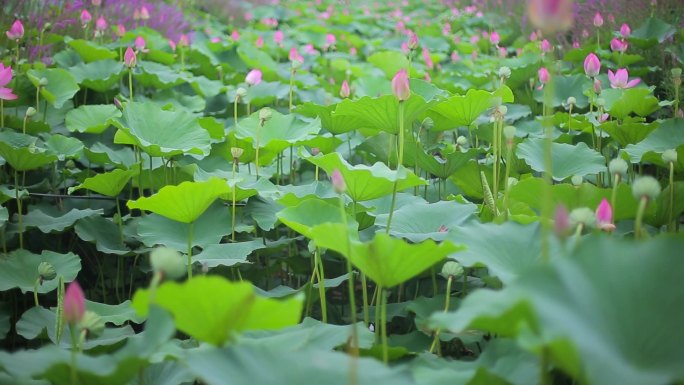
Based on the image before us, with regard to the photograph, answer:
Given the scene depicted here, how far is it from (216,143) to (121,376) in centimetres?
117

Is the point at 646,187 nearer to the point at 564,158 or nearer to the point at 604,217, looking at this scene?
the point at 604,217

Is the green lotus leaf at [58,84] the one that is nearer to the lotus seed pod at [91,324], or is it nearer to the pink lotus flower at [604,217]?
the lotus seed pod at [91,324]

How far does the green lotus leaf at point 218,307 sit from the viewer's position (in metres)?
0.76

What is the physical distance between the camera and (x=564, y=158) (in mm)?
Result: 1650

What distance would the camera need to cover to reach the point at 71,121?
2004 millimetres

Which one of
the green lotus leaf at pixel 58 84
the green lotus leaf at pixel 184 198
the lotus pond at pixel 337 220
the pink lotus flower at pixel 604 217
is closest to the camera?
the lotus pond at pixel 337 220

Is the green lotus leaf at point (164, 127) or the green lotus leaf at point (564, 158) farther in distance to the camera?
the green lotus leaf at point (164, 127)

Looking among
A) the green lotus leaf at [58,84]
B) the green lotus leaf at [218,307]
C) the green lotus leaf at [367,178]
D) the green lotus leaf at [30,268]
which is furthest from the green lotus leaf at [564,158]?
the green lotus leaf at [58,84]

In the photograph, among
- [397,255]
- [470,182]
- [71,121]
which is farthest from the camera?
[71,121]

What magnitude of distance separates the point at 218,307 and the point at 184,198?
0.55m

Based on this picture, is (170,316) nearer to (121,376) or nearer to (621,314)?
(121,376)

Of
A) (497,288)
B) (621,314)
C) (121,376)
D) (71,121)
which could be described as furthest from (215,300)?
(71,121)

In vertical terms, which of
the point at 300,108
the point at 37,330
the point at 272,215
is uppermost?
the point at 300,108

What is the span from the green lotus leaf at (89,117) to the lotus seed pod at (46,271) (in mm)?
710
